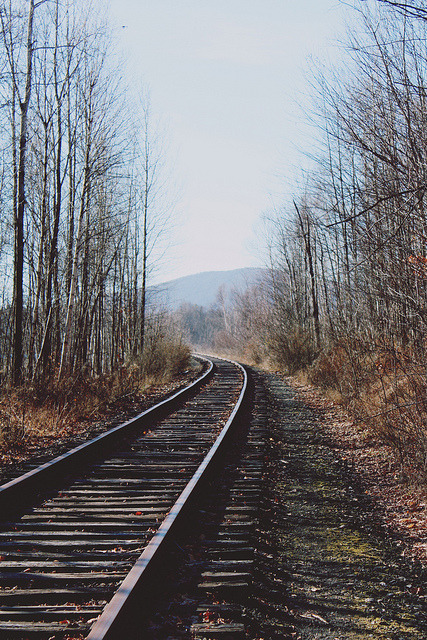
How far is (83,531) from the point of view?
425 cm

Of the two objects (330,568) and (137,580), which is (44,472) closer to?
(137,580)

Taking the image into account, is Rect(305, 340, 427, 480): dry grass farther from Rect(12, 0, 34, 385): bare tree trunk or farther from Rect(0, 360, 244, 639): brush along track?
Rect(12, 0, 34, 385): bare tree trunk

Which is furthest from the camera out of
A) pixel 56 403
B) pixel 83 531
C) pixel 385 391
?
pixel 56 403

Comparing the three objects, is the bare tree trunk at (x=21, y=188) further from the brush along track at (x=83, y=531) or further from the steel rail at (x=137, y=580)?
the steel rail at (x=137, y=580)

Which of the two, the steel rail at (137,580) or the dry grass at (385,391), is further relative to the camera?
the dry grass at (385,391)

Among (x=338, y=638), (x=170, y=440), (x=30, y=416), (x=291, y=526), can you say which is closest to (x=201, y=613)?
(x=338, y=638)

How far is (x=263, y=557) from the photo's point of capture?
3912 mm

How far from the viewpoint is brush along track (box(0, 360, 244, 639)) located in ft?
9.63

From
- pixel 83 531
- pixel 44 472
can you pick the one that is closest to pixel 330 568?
pixel 83 531

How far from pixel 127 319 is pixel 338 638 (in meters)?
21.9

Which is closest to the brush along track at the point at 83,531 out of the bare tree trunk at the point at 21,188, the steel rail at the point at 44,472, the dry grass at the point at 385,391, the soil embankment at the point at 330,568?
the steel rail at the point at 44,472

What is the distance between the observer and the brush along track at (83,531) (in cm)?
294

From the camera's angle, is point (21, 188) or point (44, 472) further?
point (21, 188)

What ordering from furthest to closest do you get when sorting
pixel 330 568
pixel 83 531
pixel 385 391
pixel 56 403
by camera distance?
pixel 56 403 → pixel 385 391 → pixel 83 531 → pixel 330 568
